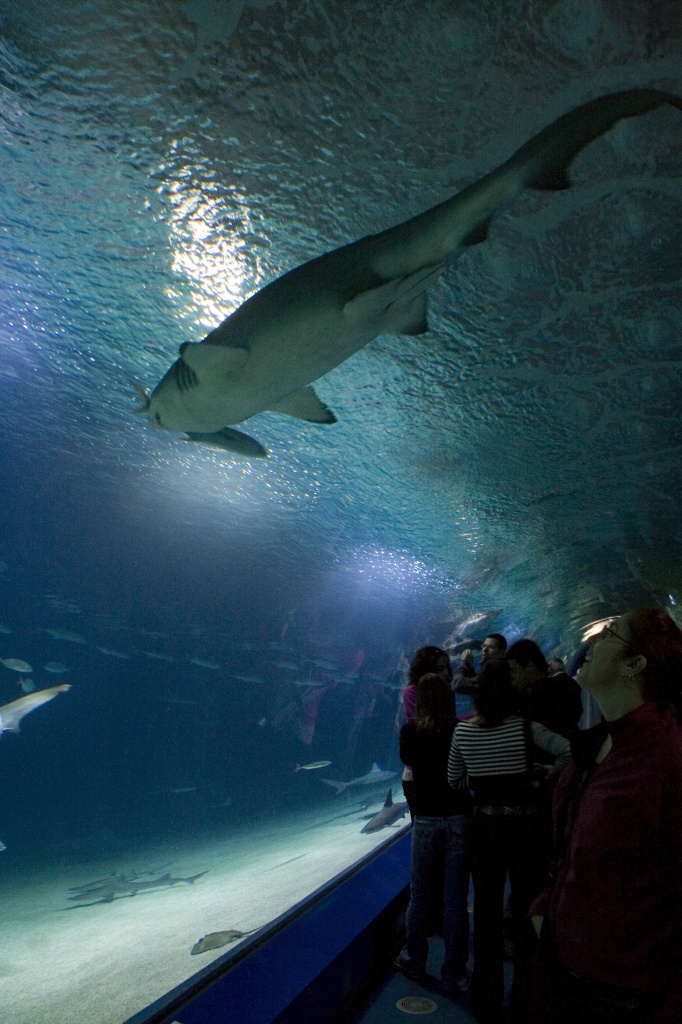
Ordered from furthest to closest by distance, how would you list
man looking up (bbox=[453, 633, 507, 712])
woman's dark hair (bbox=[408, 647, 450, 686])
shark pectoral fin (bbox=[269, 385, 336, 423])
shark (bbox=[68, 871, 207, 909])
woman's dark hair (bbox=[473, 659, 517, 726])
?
shark (bbox=[68, 871, 207, 909]) → man looking up (bbox=[453, 633, 507, 712]) → woman's dark hair (bbox=[408, 647, 450, 686]) → shark pectoral fin (bbox=[269, 385, 336, 423]) → woman's dark hair (bbox=[473, 659, 517, 726])

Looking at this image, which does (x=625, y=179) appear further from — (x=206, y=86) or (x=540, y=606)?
(x=540, y=606)

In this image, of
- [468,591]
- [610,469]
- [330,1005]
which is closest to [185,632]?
[468,591]

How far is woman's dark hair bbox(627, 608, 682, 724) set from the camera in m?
1.34

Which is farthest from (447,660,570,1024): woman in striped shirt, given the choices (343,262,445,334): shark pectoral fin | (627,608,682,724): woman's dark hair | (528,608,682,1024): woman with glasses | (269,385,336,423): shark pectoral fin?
(343,262,445,334): shark pectoral fin

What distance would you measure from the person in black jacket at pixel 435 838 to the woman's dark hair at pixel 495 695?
11.8 inches

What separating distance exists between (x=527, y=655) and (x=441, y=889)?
4.60 feet

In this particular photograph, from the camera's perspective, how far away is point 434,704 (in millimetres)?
2744

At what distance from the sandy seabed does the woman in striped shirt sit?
72.9 inches

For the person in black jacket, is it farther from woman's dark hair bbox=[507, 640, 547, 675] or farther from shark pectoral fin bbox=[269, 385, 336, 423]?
shark pectoral fin bbox=[269, 385, 336, 423]

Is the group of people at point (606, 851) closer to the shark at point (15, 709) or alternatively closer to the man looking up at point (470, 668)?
the man looking up at point (470, 668)

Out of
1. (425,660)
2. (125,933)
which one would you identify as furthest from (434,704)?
(125,933)

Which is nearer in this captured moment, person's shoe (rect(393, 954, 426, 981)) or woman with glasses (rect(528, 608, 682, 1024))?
woman with glasses (rect(528, 608, 682, 1024))

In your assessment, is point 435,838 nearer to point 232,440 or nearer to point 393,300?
point 232,440

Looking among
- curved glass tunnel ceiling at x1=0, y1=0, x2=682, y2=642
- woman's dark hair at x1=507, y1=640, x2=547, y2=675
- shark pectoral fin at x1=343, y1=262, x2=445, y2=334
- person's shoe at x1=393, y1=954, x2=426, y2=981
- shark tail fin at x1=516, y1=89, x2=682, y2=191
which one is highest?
curved glass tunnel ceiling at x1=0, y1=0, x2=682, y2=642
